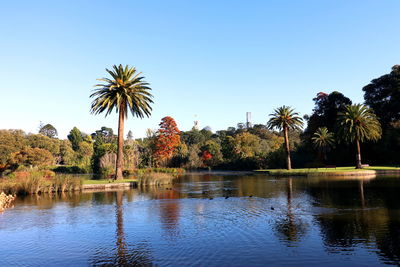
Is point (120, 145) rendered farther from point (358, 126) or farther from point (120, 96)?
point (358, 126)

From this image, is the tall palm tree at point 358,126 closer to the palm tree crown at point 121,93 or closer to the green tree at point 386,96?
the green tree at point 386,96

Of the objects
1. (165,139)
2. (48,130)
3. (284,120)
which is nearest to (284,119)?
(284,120)

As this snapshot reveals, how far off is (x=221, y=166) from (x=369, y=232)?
285 ft

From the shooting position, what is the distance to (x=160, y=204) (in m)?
24.8

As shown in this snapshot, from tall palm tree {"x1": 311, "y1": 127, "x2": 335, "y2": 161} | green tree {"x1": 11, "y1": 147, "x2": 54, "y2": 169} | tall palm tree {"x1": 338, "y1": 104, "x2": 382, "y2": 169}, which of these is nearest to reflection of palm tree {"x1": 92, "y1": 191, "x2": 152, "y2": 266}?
green tree {"x1": 11, "y1": 147, "x2": 54, "y2": 169}

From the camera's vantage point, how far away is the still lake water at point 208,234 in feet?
37.1

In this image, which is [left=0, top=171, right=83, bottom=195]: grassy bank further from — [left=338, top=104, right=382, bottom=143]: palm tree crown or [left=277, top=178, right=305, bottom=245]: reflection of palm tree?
[left=338, top=104, right=382, bottom=143]: palm tree crown

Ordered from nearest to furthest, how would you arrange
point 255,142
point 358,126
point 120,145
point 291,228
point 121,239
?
1. point 121,239
2. point 291,228
3. point 120,145
4. point 358,126
5. point 255,142

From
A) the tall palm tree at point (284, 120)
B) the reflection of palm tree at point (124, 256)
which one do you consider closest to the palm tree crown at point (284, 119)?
the tall palm tree at point (284, 120)

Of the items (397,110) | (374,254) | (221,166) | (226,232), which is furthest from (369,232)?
(221,166)

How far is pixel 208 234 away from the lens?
582 inches

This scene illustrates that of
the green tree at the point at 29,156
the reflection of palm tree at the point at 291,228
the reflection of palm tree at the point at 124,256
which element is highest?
the green tree at the point at 29,156

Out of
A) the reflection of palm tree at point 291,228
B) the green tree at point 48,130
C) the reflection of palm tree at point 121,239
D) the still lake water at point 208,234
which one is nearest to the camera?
the still lake water at point 208,234

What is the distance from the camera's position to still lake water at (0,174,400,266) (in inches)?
445
